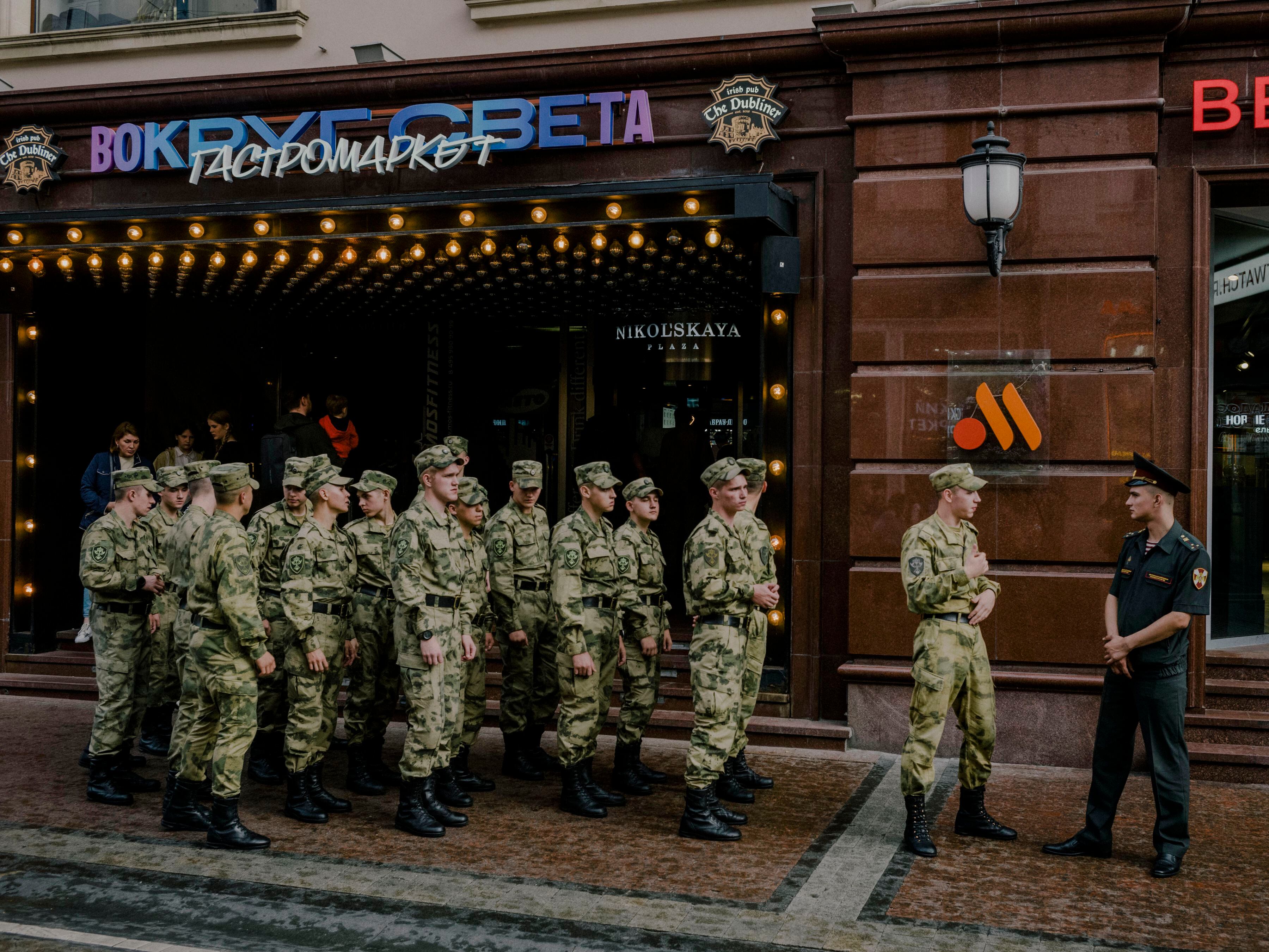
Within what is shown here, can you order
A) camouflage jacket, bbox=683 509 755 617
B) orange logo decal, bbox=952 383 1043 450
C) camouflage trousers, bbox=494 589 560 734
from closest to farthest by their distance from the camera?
camouflage jacket, bbox=683 509 755 617
camouflage trousers, bbox=494 589 560 734
orange logo decal, bbox=952 383 1043 450

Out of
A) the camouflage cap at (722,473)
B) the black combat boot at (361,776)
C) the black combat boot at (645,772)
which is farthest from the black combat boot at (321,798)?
the camouflage cap at (722,473)

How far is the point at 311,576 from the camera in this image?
722 cm

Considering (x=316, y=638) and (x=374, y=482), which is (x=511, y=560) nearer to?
(x=374, y=482)

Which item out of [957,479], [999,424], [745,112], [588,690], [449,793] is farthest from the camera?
[745,112]

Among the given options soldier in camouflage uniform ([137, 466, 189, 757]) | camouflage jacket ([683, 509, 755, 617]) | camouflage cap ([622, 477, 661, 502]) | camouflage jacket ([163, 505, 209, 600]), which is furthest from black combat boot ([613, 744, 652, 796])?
soldier in camouflage uniform ([137, 466, 189, 757])

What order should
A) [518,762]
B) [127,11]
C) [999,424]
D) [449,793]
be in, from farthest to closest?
[127,11] → [999,424] → [518,762] → [449,793]

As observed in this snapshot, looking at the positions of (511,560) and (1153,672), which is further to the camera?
(511,560)

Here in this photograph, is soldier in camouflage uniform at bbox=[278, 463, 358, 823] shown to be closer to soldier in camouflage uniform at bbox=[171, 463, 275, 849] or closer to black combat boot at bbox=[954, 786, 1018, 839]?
soldier in camouflage uniform at bbox=[171, 463, 275, 849]

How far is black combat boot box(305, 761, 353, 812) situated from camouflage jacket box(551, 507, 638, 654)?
5.41 feet

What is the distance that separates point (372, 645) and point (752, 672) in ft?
8.41

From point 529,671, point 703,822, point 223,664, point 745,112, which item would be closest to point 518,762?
point 529,671

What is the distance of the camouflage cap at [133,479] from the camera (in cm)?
775

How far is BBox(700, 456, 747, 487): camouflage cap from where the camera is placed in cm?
700

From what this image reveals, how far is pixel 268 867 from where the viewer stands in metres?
6.10
